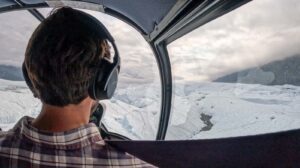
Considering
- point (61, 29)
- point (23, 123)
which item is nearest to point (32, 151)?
point (23, 123)

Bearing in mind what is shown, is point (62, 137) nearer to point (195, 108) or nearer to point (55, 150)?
point (55, 150)

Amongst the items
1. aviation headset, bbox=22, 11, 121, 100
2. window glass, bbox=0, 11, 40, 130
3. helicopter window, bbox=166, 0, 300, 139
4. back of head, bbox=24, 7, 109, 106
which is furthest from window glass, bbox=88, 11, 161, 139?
back of head, bbox=24, 7, 109, 106

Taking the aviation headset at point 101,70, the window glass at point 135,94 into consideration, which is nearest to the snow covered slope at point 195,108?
the window glass at point 135,94

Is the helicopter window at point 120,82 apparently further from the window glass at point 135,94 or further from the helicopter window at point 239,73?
the helicopter window at point 239,73

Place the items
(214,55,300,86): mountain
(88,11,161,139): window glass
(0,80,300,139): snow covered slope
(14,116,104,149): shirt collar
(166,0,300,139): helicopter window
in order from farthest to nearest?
1. (88,11,161,139): window glass
2. (0,80,300,139): snow covered slope
3. (214,55,300,86): mountain
4. (166,0,300,139): helicopter window
5. (14,116,104,149): shirt collar

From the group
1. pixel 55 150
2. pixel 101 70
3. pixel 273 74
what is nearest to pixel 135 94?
pixel 273 74

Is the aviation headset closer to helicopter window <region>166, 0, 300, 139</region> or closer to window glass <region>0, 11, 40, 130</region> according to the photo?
helicopter window <region>166, 0, 300, 139</region>
